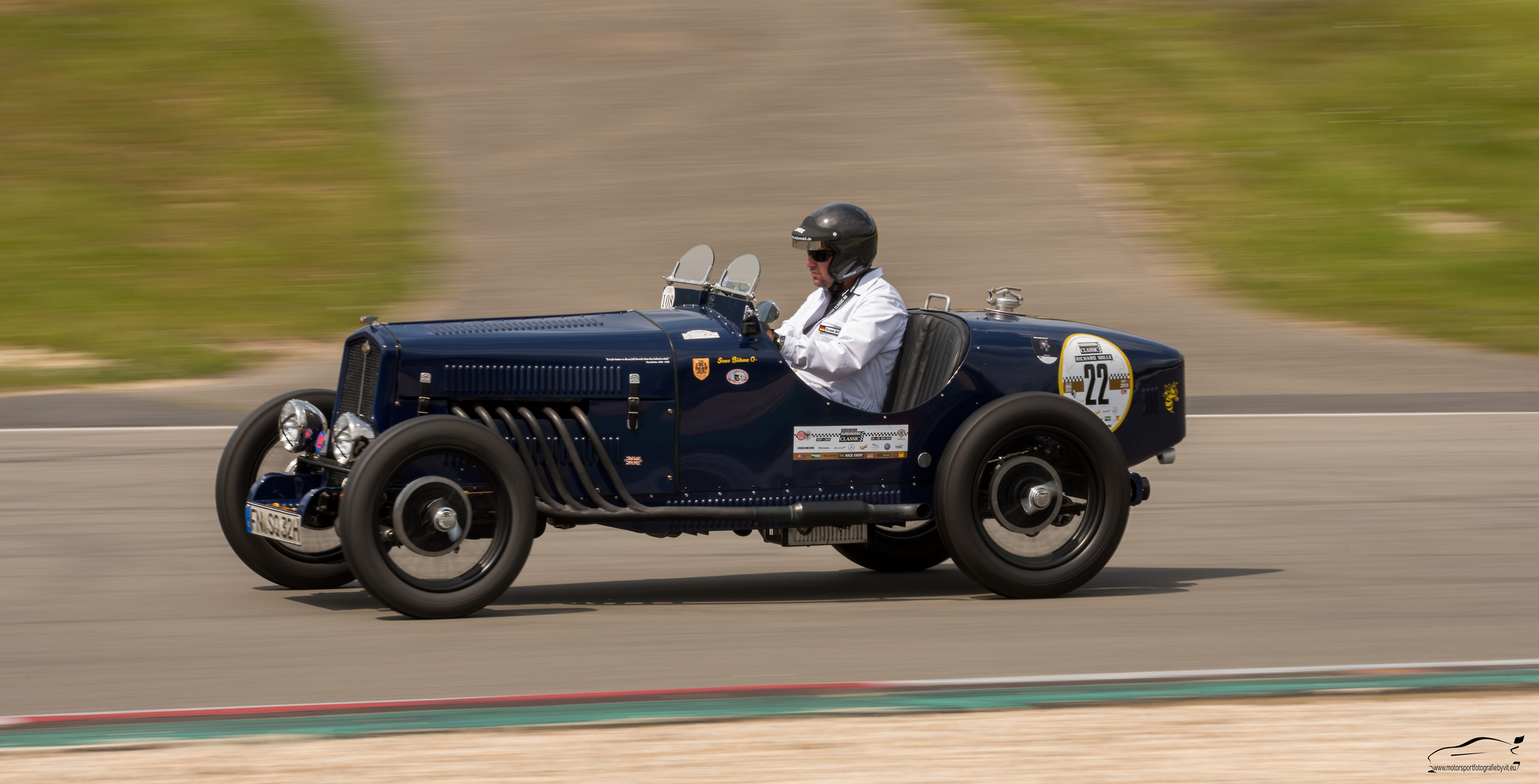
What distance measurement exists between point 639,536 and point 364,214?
10712mm

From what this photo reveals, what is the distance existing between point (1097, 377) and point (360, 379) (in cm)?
300

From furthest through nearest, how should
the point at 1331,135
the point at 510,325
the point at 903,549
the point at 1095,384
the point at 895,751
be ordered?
1. the point at 1331,135
2. the point at 903,549
3. the point at 1095,384
4. the point at 510,325
5. the point at 895,751

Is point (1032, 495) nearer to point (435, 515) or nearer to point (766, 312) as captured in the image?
point (766, 312)

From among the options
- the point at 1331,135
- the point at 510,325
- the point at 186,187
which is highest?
the point at 1331,135

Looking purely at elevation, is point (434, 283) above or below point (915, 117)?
below

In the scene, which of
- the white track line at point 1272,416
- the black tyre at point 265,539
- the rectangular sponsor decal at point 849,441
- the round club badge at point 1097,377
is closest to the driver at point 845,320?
the rectangular sponsor decal at point 849,441

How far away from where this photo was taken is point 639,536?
8820mm

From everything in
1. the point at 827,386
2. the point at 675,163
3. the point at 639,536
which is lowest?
the point at 639,536

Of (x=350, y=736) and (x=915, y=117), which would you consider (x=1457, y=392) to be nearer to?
(x=915, y=117)

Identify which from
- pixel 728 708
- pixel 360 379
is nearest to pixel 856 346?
pixel 360 379

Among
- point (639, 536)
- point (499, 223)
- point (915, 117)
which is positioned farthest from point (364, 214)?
point (639, 536)

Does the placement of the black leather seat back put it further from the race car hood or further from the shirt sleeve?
the race car hood

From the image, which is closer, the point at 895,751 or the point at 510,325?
the point at 895,751

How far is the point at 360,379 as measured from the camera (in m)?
6.92
